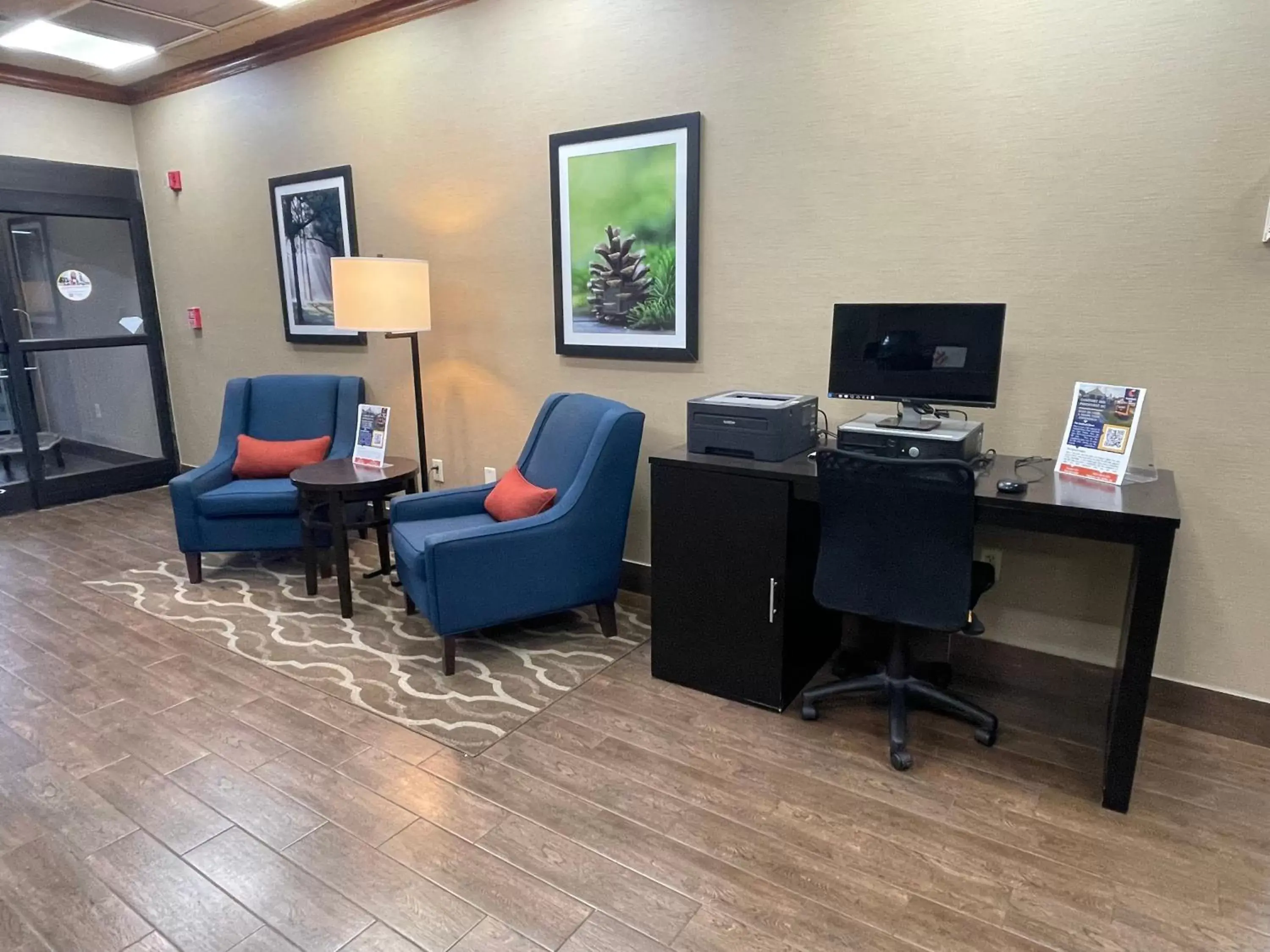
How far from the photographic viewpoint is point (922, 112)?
2.51 meters

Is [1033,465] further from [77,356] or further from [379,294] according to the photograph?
[77,356]

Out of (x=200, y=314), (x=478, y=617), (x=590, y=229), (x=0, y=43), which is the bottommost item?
(x=478, y=617)

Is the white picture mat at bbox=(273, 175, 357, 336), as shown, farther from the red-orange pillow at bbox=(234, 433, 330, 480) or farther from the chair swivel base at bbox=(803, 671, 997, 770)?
the chair swivel base at bbox=(803, 671, 997, 770)

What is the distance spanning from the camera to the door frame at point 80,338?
477 cm

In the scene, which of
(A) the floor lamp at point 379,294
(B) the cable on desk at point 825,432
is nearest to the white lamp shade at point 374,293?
(A) the floor lamp at point 379,294

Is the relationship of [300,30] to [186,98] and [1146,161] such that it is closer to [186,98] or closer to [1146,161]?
[186,98]

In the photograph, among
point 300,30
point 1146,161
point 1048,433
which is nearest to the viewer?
point 1146,161

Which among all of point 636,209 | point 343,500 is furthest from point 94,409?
point 636,209

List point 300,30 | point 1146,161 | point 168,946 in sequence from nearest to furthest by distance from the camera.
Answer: point 168,946 → point 1146,161 → point 300,30

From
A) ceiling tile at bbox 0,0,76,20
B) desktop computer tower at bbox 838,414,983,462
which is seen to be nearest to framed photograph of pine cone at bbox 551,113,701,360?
desktop computer tower at bbox 838,414,983,462

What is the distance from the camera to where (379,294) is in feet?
11.0

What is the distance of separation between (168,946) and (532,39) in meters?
3.39

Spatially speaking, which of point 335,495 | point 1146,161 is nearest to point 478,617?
point 335,495

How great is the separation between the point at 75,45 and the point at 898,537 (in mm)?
5054
